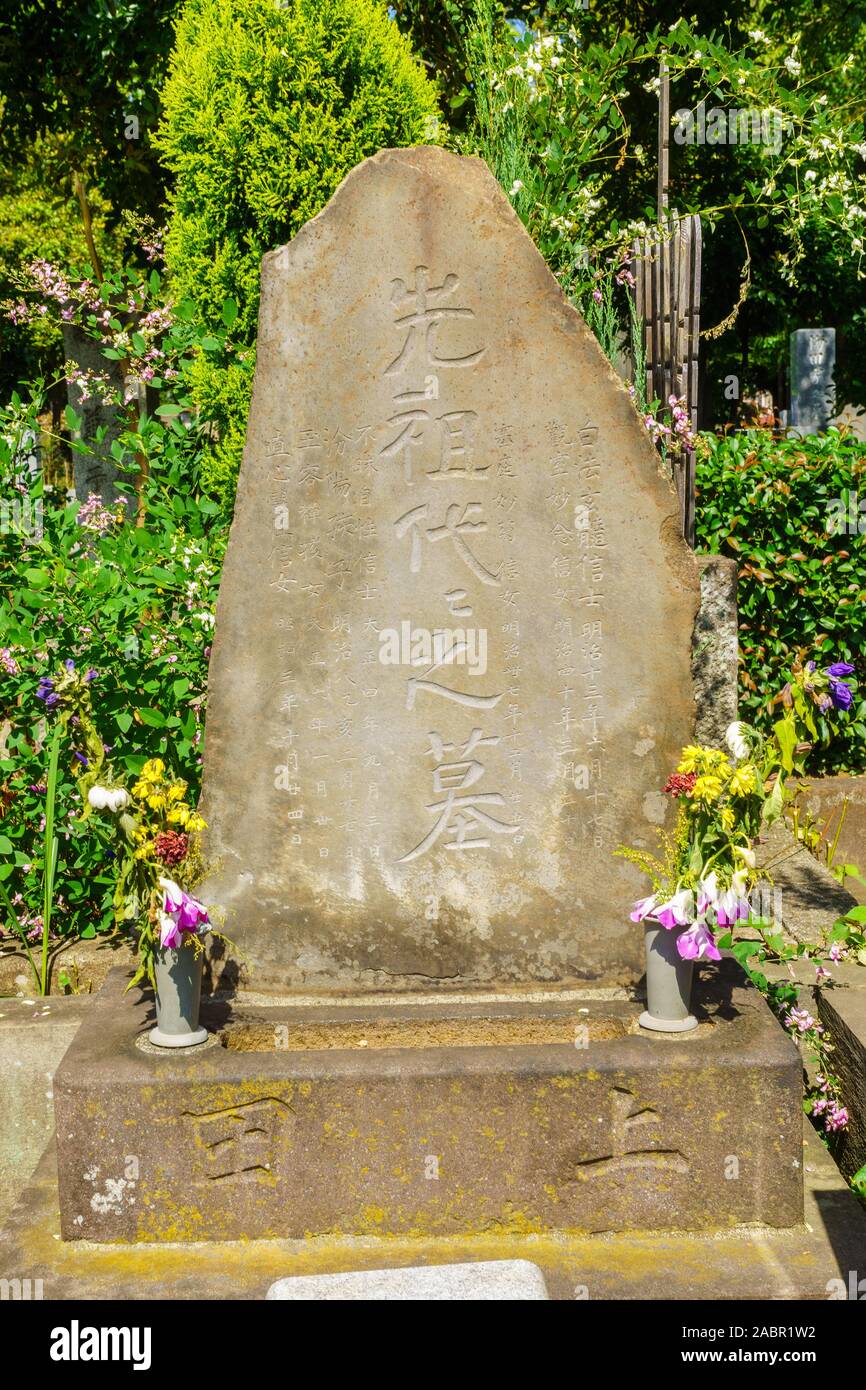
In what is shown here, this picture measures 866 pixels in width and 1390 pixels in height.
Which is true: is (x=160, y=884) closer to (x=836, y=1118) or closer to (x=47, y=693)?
(x=47, y=693)

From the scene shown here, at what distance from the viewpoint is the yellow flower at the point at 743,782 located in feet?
9.18

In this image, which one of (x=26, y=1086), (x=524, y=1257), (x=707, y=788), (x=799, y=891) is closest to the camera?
(x=524, y=1257)

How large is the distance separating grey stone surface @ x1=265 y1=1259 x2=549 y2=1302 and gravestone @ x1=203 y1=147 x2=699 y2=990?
1.02m

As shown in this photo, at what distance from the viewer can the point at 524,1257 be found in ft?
8.78

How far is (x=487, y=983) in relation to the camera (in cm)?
321

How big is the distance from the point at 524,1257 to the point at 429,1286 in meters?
0.52

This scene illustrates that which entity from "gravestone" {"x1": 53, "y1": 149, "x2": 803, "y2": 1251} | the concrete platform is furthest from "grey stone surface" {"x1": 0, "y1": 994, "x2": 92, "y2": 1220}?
the concrete platform

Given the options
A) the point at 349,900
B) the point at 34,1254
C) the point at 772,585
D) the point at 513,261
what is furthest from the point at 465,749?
the point at 772,585

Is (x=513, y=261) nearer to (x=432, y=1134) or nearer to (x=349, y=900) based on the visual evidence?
(x=349, y=900)

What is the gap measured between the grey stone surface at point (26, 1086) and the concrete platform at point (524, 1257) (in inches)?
22.2

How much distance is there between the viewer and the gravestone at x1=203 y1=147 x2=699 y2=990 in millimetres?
3098

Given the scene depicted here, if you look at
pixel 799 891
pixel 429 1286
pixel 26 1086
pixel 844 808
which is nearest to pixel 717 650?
pixel 799 891

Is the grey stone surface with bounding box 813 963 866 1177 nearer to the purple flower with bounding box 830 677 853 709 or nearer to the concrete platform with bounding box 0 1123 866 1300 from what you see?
the concrete platform with bounding box 0 1123 866 1300

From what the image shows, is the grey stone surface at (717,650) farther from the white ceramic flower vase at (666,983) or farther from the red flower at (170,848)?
the red flower at (170,848)
